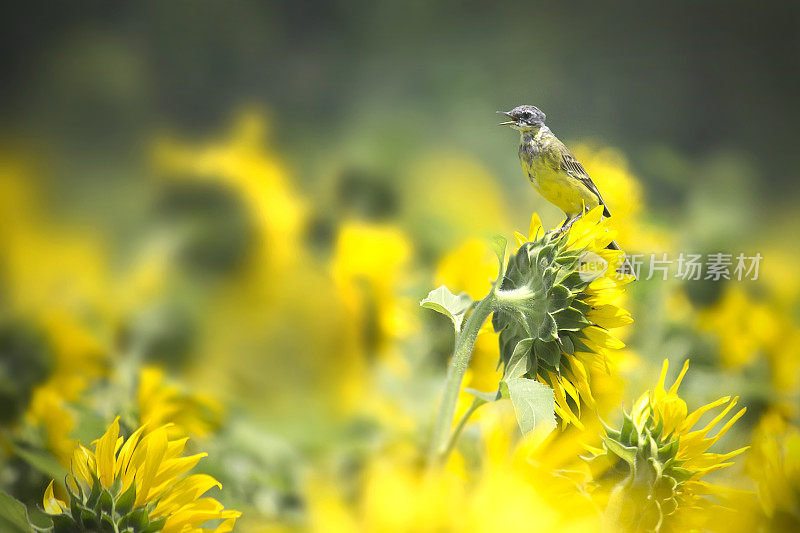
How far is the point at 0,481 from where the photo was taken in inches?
14.5

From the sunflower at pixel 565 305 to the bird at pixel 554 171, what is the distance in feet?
0.05

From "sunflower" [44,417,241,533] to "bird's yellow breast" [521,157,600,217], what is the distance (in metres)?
0.19

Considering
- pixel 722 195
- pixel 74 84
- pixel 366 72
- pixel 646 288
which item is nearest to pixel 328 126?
pixel 366 72

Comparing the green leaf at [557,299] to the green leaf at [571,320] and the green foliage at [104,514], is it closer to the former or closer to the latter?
the green leaf at [571,320]

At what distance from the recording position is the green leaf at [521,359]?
0.25 meters

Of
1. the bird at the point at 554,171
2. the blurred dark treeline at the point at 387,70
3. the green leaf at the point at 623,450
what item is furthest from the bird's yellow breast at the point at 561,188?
the blurred dark treeline at the point at 387,70

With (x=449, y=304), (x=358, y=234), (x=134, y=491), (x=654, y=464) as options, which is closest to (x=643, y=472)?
(x=654, y=464)

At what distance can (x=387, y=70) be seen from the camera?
0.61m

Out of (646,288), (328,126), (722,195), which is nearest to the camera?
(646,288)

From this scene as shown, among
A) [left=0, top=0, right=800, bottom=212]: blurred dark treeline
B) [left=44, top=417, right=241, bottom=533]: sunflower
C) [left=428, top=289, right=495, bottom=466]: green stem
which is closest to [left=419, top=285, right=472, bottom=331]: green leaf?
[left=428, top=289, right=495, bottom=466]: green stem

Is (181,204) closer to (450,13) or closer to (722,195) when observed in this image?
(450,13)

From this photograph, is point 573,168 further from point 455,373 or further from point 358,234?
point 358,234

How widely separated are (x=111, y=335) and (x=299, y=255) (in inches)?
7.1

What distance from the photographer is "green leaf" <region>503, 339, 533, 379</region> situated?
249 mm
